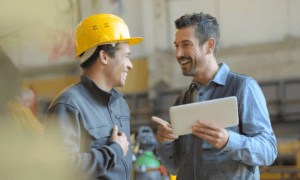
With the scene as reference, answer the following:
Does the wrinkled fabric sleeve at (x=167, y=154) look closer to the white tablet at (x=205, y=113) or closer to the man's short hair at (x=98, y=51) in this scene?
the white tablet at (x=205, y=113)

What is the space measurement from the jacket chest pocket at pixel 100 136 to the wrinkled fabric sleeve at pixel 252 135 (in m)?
0.53

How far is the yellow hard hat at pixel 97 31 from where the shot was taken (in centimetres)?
113

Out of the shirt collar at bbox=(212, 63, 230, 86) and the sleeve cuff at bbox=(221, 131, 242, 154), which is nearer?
the sleeve cuff at bbox=(221, 131, 242, 154)

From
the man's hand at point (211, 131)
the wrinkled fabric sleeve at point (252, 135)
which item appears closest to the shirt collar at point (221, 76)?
the wrinkled fabric sleeve at point (252, 135)

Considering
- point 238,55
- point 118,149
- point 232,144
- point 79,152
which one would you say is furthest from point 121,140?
point 238,55

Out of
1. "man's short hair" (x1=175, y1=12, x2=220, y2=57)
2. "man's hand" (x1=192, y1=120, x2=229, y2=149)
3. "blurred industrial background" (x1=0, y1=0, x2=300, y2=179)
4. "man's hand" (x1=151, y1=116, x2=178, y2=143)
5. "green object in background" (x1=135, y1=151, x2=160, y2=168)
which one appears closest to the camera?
"man's hand" (x1=192, y1=120, x2=229, y2=149)

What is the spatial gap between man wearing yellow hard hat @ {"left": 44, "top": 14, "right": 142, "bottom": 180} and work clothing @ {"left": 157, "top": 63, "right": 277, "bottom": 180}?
1.34 feet

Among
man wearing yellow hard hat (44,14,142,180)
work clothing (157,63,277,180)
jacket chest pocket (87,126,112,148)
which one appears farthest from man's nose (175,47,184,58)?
jacket chest pocket (87,126,112,148)

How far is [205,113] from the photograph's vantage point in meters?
1.17

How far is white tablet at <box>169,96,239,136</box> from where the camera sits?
3.77 feet

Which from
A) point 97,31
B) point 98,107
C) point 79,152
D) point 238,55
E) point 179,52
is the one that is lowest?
point 238,55

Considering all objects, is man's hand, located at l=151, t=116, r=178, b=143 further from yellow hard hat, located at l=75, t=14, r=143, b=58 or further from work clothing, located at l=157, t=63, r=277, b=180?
yellow hard hat, located at l=75, t=14, r=143, b=58

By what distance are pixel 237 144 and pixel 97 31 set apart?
815 millimetres

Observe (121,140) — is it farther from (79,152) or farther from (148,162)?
(148,162)
